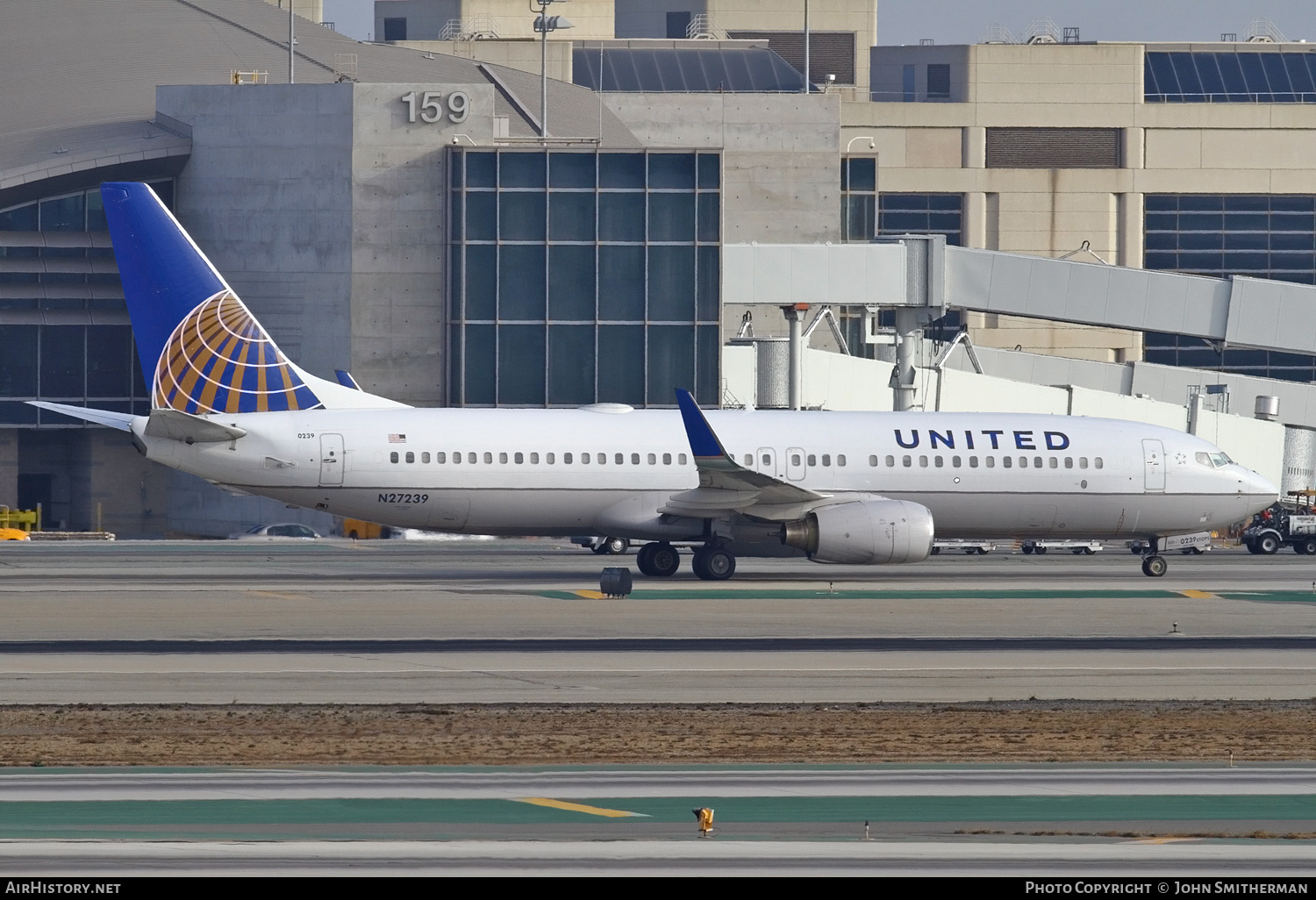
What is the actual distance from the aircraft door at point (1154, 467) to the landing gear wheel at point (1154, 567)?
63.8 inches

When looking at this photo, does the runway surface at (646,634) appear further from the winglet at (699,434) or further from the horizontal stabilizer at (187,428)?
the horizontal stabilizer at (187,428)

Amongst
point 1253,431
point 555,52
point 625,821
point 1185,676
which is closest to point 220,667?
point 625,821

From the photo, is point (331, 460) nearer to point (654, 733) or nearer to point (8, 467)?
point (654, 733)

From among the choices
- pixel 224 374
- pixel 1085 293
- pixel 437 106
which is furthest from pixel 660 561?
pixel 437 106

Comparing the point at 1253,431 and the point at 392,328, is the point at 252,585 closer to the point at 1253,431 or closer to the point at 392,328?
the point at 392,328

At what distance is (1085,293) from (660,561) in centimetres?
2681

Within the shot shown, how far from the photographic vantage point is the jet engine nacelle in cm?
3650

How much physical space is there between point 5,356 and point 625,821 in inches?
2442

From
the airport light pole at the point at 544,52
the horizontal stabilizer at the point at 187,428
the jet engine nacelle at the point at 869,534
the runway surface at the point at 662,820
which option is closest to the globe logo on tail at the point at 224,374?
the horizontal stabilizer at the point at 187,428

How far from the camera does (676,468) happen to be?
3856 cm

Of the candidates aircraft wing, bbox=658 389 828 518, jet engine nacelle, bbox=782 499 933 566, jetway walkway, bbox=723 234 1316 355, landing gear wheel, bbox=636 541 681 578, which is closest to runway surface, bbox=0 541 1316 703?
landing gear wheel, bbox=636 541 681 578

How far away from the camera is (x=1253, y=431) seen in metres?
71.3

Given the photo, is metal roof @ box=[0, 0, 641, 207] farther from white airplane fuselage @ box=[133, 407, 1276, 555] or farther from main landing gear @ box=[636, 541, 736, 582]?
main landing gear @ box=[636, 541, 736, 582]
